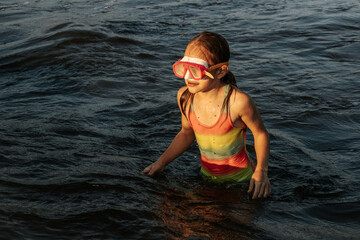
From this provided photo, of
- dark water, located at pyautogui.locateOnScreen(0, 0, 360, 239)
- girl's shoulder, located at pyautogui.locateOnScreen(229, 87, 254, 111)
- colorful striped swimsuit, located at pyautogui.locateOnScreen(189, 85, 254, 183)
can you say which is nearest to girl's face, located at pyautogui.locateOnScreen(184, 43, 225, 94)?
girl's shoulder, located at pyautogui.locateOnScreen(229, 87, 254, 111)

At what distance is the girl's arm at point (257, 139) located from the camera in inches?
148

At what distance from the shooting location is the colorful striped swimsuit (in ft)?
13.2

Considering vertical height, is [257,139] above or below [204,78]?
below

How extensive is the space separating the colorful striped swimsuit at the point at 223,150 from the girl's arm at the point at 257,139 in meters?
0.17

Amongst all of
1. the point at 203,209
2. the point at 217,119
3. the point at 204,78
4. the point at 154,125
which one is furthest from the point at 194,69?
the point at 154,125

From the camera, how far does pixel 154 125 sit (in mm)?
5914

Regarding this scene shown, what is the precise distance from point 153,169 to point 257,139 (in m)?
0.94

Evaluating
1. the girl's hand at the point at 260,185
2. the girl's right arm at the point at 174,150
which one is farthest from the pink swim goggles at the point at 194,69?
the girl's hand at the point at 260,185

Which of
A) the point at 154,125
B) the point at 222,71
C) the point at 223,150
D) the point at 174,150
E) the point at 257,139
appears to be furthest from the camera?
the point at 154,125

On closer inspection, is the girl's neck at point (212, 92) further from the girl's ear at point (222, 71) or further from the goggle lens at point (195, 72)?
the goggle lens at point (195, 72)

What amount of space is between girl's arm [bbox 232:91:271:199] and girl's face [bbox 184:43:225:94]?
20 centimetres

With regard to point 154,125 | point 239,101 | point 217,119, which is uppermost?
point 239,101

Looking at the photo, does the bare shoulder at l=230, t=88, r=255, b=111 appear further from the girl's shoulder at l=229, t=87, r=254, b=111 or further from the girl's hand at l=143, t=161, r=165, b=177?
the girl's hand at l=143, t=161, r=165, b=177

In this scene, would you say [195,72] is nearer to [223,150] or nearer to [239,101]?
[239,101]
